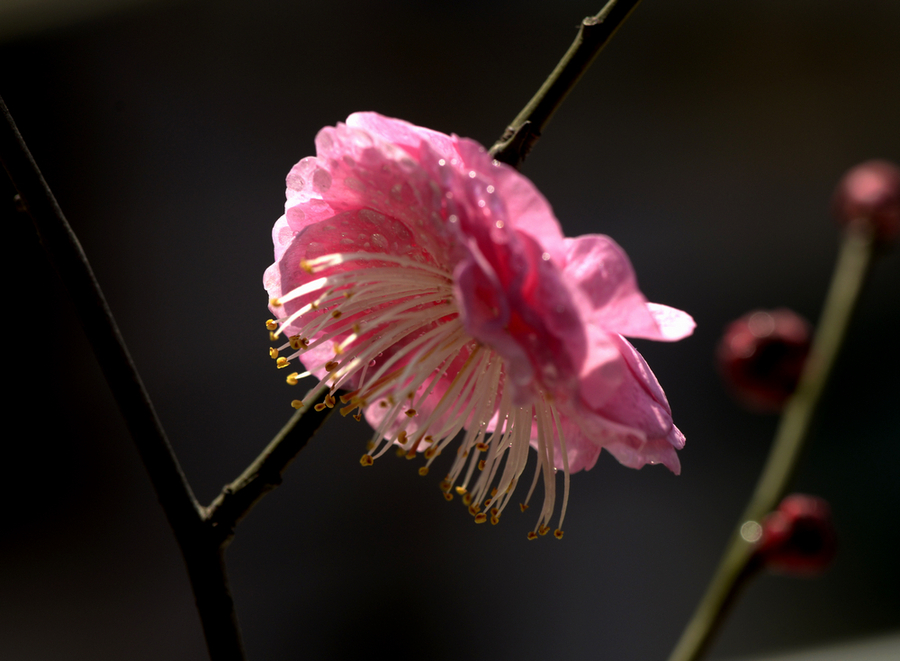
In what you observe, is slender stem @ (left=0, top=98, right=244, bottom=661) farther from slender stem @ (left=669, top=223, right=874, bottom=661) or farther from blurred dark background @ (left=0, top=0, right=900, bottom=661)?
blurred dark background @ (left=0, top=0, right=900, bottom=661)

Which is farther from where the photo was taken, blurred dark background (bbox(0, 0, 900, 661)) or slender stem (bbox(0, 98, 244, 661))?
blurred dark background (bbox(0, 0, 900, 661))

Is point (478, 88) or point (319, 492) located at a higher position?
point (478, 88)

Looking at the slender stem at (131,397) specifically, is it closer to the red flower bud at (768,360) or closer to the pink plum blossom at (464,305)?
the pink plum blossom at (464,305)

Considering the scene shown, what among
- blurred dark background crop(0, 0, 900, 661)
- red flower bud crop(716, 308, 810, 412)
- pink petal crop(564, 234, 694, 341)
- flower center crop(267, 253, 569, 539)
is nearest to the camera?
pink petal crop(564, 234, 694, 341)

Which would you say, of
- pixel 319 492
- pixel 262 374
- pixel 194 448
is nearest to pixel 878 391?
pixel 319 492

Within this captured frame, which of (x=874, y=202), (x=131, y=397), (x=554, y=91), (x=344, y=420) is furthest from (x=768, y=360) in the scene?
(x=344, y=420)

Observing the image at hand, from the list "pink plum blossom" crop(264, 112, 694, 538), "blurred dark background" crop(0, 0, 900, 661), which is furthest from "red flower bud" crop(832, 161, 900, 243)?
"blurred dark background" crop(0, 0, 900, 661)

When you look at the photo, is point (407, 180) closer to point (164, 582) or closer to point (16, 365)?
point (164, 582)
